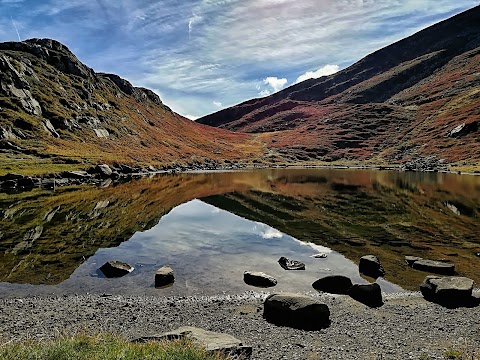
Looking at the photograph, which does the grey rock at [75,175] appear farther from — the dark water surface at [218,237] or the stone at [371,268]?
the stone at [371,268]

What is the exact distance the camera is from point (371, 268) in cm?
2825

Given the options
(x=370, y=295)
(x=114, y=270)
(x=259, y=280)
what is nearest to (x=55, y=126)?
(x=114, y=270)

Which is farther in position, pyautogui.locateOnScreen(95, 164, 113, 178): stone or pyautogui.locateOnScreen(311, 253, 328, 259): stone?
pyautogui.locateOnScreen(95, 164, 113, 178): stone

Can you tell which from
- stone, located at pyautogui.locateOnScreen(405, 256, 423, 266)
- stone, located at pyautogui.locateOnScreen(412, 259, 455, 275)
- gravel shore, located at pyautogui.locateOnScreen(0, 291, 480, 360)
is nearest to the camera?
gravel shore, located at pyautogui.locateOnScreen(0, 291, 480, 360)

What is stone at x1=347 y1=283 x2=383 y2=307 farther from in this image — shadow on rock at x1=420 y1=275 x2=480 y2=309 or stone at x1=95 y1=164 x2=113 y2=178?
stone at x1=95 y1=164 x2=113 y2=178

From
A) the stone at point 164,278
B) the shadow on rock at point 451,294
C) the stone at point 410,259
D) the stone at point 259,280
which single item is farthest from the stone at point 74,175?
the shadow on rock at point 451,294

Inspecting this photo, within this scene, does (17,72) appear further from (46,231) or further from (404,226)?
(404,226)

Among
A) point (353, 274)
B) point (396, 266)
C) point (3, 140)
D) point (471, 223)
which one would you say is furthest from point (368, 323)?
point (3, 140)

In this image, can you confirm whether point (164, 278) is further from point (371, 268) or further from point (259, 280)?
point (371, 268)

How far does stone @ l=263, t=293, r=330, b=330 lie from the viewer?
1827 cm

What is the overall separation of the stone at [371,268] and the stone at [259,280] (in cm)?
745

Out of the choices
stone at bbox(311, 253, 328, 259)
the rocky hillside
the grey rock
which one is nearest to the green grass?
stone at bbox(311, 253, 328, 259)

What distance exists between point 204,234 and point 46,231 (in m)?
17.6

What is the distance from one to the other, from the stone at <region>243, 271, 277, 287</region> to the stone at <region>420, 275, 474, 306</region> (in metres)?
9.41
